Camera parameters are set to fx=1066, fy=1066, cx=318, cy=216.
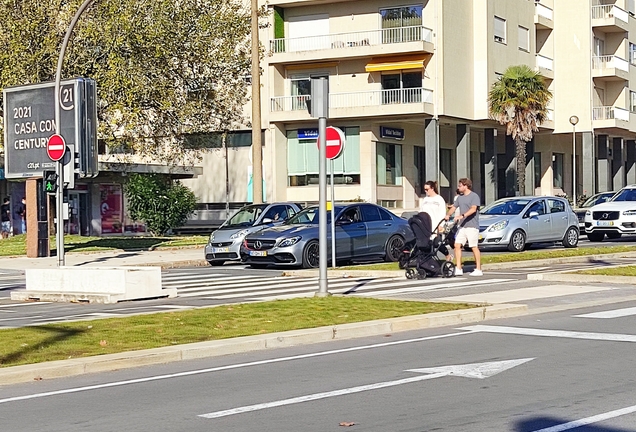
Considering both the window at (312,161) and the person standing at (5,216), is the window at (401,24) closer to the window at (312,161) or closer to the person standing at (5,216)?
the window at (312,161)

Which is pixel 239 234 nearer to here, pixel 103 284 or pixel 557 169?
pixel 103 284

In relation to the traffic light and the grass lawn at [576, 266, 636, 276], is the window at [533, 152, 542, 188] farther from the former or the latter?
the grass lawn at [576, 266, 636, 276]

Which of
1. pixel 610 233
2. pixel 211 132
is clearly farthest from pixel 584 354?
pixel 211 132

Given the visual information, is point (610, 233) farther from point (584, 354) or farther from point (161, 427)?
point (161, 427)

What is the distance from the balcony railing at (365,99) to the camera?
168 feet

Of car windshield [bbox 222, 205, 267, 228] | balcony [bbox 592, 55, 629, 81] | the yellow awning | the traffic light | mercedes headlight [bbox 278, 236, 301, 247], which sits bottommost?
mercedes headlight [bbox 278, 236, 301, 247]

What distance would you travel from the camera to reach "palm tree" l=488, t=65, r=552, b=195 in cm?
5362

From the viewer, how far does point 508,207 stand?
3038cm

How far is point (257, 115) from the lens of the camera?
3512 centimetres

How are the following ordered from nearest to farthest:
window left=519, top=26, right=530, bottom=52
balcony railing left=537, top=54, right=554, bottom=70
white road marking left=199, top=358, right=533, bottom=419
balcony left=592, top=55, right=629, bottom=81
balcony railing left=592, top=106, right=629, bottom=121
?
white road marking left=199, top=358, right=533, bottom=419 → window left=519, top=26, right=530, bottom=52 → balcony railing left=537, top=54, right=554, bottom=70 → balcony left=592, top=55, right=629, bottom=81 → balcony railing left=592, top=106, right=629, bottom=121

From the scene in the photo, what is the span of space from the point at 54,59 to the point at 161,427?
31.7 meters

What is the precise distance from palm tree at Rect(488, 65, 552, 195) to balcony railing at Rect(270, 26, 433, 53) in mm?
5080

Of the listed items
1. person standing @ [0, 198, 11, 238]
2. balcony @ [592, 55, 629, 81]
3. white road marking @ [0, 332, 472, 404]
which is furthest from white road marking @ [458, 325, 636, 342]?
balcony @ [592, 55, 629, 81]

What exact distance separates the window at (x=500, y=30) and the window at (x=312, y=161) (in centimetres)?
931
